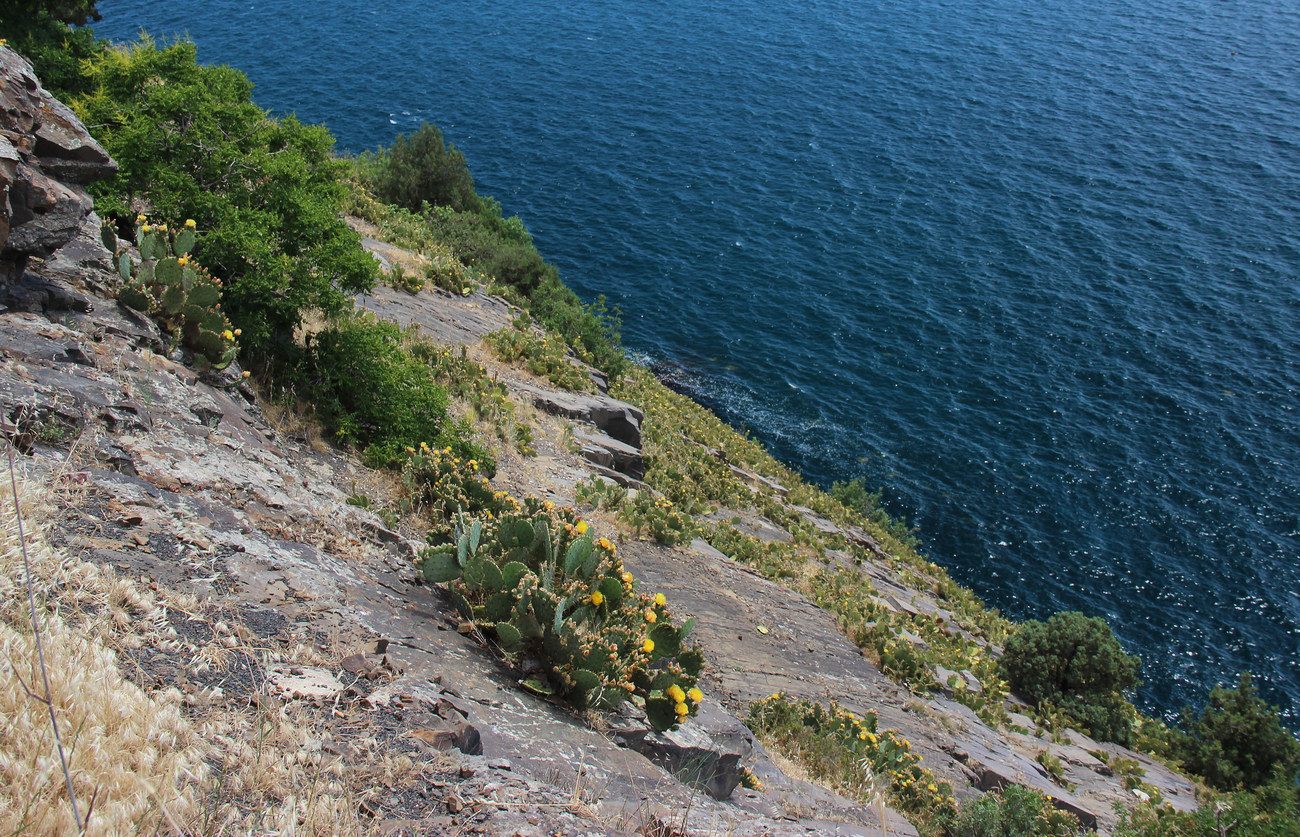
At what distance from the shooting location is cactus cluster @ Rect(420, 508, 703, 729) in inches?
313

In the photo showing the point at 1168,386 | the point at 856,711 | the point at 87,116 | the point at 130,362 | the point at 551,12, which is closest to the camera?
the point at 130,362

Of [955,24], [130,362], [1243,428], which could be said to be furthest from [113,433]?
[955,24]

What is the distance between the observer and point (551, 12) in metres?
83.1

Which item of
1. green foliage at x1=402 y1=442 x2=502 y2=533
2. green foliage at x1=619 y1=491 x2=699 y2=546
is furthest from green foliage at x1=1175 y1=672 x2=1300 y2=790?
green foliage at x1=402 y1=442 x2=502 y2=533

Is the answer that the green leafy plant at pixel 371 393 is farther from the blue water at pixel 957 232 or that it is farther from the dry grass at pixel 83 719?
the blue water at pixel 957 232

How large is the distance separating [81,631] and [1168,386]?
46.7m

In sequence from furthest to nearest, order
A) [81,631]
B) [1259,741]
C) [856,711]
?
1. [1259,741]
2. [856,711]
3. [81,631]

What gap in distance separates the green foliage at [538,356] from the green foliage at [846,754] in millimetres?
12049

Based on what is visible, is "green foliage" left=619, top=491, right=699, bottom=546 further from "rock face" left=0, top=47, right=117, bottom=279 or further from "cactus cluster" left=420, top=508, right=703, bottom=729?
"rock face" left=0, top=47, right=117, bottom=279

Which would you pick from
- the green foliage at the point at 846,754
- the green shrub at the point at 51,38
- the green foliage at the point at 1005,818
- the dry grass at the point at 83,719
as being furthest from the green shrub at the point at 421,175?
the dry grass at the point at 83,719

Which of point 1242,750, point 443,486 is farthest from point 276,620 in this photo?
point 1242,750

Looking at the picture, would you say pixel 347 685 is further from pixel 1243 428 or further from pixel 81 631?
pixel 1243 428

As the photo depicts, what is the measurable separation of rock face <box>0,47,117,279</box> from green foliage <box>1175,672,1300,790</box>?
27370 mm

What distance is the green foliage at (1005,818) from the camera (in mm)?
11234
